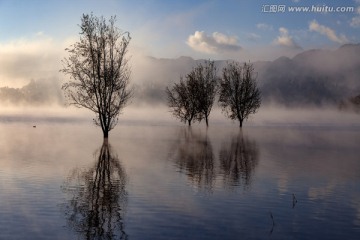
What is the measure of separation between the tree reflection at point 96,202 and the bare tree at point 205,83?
6180cm

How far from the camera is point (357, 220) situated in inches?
622

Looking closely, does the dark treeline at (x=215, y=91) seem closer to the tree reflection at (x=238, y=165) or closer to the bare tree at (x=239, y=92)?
the bare tree at (x=239, y=92)

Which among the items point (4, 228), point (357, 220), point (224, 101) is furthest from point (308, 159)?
point (224, 101)

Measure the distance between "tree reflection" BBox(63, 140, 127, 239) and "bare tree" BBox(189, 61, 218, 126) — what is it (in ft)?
203

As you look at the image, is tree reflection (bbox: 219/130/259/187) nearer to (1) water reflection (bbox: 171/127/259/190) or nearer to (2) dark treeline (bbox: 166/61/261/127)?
(1) water reflection (bbox: 171/127/259/190)

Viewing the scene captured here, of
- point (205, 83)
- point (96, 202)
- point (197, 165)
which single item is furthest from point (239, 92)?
point (96, 202)

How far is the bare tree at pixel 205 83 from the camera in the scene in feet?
295

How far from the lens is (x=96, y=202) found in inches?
710

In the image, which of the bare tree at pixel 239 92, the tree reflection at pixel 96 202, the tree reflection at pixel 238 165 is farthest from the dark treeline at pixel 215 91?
the tree reflection at pixel 96 202

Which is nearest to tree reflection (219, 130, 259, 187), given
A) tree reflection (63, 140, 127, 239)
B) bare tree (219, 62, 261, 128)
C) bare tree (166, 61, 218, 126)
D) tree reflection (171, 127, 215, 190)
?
tree reflection (171, 127, 215, 190)

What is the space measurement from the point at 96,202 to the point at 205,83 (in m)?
75.9

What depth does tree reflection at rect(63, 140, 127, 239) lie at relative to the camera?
554 inches

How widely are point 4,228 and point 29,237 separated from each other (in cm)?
140

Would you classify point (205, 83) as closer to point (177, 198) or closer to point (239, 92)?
point (239, 92)
